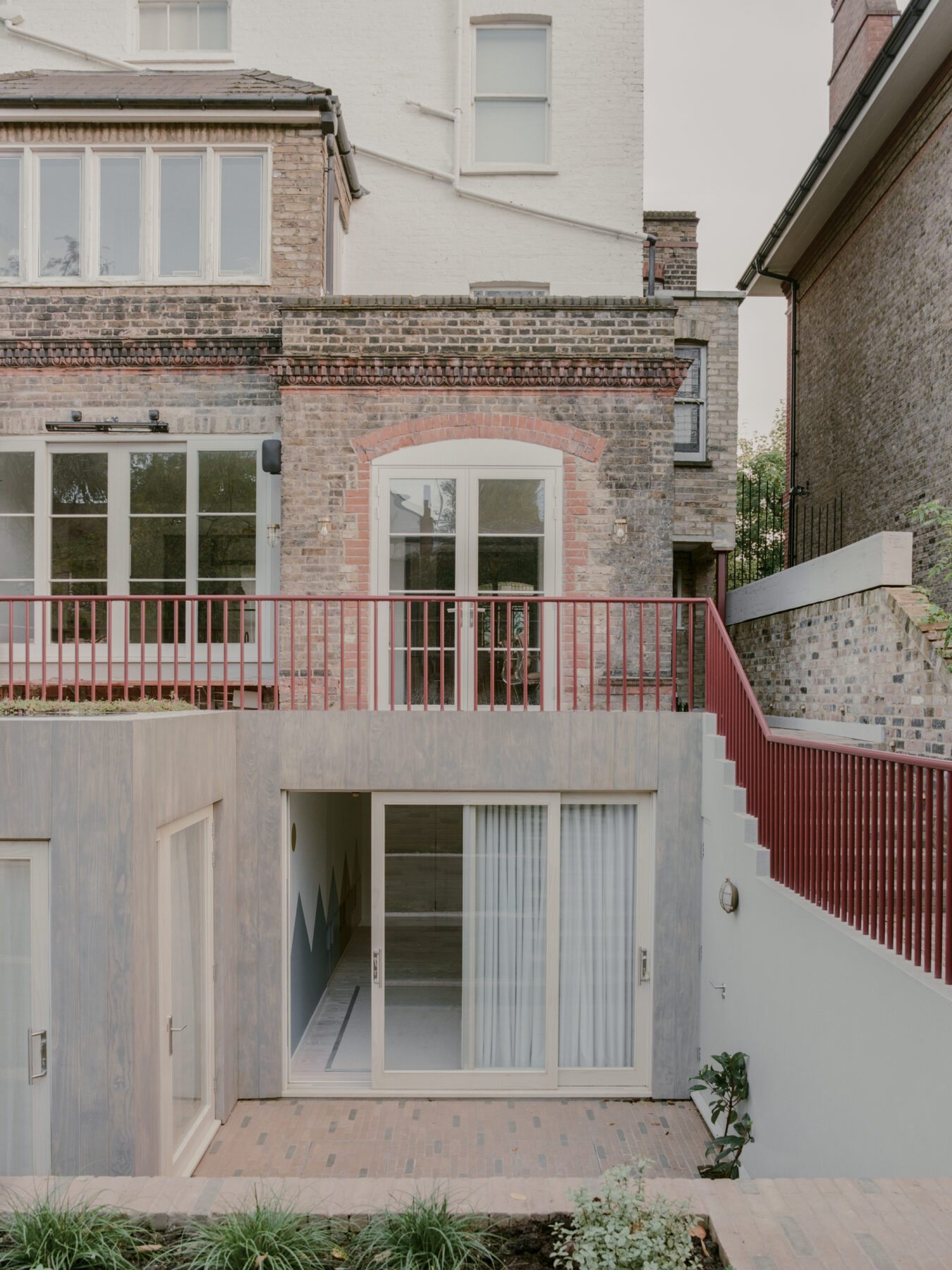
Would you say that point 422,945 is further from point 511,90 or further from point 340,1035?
point 511,90

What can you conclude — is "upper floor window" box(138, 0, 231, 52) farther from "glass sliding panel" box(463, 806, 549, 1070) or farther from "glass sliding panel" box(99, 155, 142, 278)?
"glass sliding panel" box(463, 806, 549, 1070)

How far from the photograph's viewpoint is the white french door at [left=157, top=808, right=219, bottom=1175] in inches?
190

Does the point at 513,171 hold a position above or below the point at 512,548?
above

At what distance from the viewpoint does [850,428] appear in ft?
34.8

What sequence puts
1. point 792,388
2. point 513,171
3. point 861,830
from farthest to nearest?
point 792,388
point 513,171
point 861,830

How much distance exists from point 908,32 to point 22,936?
33.5 feet

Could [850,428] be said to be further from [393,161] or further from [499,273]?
[393,161]

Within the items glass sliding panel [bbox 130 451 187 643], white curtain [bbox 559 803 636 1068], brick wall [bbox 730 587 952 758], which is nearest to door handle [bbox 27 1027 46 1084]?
white curtain [bbox 559 803 636 1068]

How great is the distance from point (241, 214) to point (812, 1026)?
8193 mm

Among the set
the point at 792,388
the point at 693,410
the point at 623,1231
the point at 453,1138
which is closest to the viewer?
the point at 623,1231

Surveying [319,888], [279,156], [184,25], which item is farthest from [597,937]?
[184,25]

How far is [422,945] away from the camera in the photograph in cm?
633

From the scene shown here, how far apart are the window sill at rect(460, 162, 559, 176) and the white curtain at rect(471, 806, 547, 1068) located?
25.1ft

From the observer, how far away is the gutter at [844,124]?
25.6 ft
